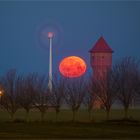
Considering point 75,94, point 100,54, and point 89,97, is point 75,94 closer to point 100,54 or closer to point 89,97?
point 89,97

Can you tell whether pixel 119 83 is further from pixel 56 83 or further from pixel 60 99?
pixel 56 83

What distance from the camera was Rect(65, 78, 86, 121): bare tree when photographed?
53.9 meters

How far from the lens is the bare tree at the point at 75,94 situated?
53916 millimetres

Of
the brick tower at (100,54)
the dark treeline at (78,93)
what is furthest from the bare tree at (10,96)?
the brick tower at (100,54)

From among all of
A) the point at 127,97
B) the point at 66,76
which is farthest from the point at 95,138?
the point at 66,76

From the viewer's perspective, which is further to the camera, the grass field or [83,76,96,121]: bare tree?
[83,76,96,121]: bare tree

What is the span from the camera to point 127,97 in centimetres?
5162

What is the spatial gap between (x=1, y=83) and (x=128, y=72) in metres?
19.7

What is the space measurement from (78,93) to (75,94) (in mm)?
446

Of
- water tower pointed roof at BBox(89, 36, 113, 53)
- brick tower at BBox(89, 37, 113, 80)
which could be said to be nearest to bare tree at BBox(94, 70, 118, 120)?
brick tower at BBox(89, 37, 113, 80)

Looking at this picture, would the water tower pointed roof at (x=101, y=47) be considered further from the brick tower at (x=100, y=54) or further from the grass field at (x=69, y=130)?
the grass field at (x=69, y=130)

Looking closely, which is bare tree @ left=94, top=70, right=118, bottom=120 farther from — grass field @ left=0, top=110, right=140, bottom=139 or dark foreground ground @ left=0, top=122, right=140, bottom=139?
dark foreground ground @ left=0, top=122, right=140, bottom=139

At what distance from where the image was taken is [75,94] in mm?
55875

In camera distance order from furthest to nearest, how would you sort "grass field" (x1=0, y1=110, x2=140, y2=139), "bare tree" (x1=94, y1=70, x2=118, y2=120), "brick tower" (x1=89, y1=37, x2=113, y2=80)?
1. "brick tower" (x1=89, y1=37, x2=113, y2=80)
2. "bare tree" (x1=94, y1=70, x2=118, y2=120)
3. "grass field" (x1=0, y1=110, x2=140, y2=139)
